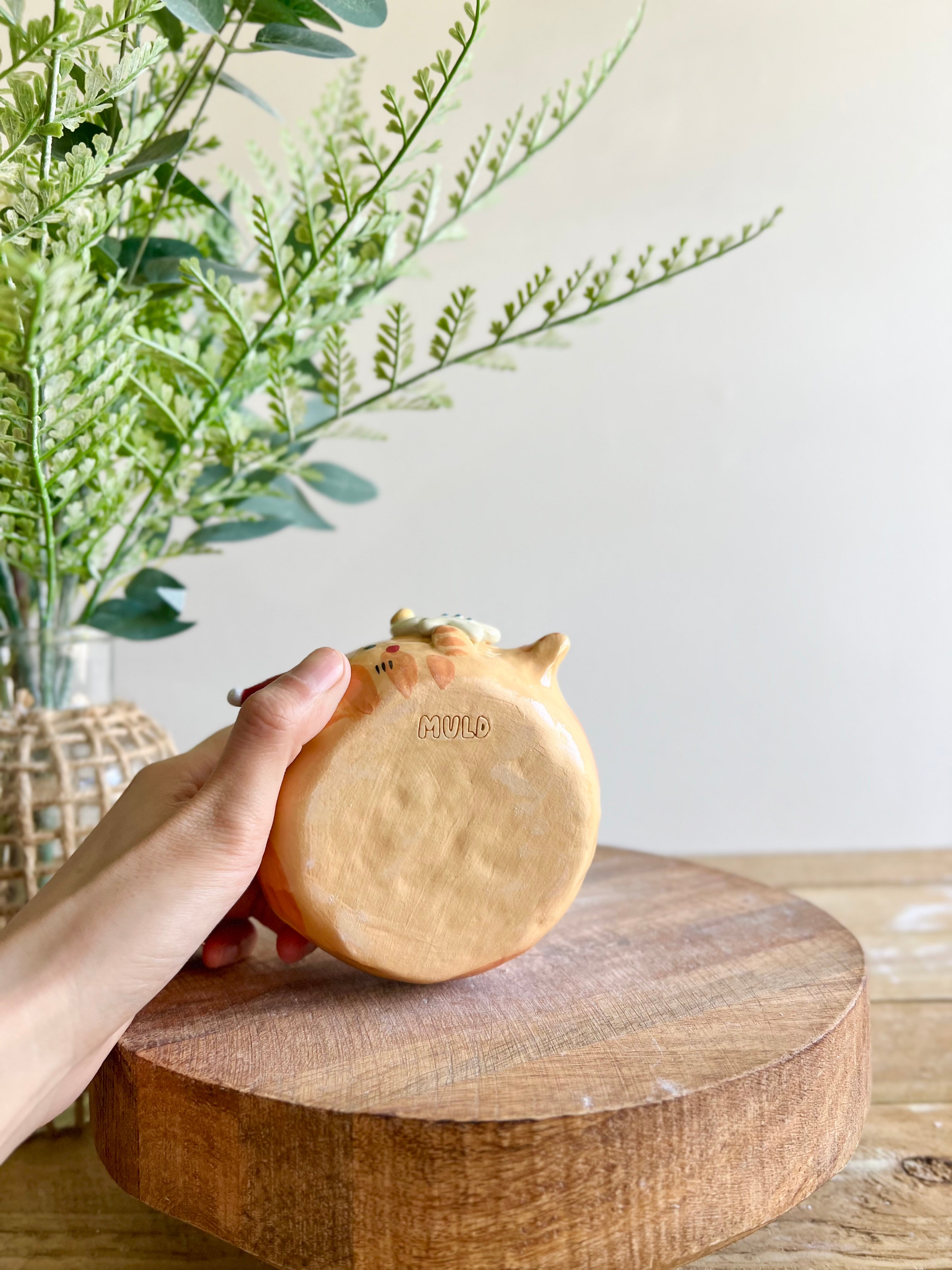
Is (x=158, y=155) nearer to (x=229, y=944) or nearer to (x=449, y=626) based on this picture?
(x=449, y=626)

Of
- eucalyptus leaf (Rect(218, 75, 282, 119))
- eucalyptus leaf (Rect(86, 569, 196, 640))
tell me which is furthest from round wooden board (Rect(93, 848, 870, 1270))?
eucalyptus leaf (Rect(218, 75, 282, 119))

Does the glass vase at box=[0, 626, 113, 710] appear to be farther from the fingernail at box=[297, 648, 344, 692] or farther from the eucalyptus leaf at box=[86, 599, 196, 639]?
the fingernail at box=[297, 648, 344, 692]

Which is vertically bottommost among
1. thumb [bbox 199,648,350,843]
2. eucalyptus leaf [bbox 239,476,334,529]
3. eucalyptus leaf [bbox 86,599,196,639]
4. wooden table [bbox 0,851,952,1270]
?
wooden table [bbox 0,851,952,1270]

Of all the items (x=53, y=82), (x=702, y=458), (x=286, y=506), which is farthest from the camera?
(x=702, y=458)

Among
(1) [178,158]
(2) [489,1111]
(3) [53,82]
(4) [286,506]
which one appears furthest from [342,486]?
Answer: (2) [489,1111]

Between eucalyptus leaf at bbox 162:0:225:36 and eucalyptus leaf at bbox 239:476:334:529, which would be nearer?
eucalyptus leaf at bbox 162:0:225:36

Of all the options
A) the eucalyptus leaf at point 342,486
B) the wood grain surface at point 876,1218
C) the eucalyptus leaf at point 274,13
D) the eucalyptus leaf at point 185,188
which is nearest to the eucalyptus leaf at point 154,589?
the eucalyptus leaf at point 342,486
